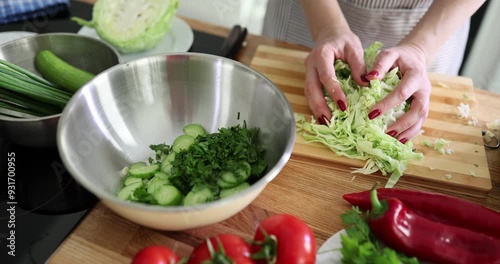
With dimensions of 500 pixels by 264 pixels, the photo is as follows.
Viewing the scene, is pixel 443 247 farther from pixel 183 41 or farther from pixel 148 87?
pixel 183 41

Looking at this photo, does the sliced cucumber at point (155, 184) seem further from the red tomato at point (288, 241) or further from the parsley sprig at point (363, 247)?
the parsley sprig at point (363, 247)

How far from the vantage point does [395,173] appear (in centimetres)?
158

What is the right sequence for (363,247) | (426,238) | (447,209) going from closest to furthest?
(363,247), (426,238), (447,209)

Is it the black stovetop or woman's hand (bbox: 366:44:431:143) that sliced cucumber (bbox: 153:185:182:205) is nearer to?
the black stovetop

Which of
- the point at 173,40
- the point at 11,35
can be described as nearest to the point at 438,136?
the point at 173,40

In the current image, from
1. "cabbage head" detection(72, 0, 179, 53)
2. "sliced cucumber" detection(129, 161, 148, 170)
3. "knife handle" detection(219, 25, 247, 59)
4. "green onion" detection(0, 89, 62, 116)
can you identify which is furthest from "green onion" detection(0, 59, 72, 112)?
"knife handle" detection(219, 25, 247, 59)

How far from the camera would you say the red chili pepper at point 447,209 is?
1.36 meters

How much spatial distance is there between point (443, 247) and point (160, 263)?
78 centimetres

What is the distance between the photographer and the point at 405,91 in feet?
5.43

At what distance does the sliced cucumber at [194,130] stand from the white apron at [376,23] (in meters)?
0.97

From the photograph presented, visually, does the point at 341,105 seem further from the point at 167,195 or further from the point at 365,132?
the point at 167,195

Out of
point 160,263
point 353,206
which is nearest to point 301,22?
point 353,206

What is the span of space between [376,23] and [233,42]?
670mm

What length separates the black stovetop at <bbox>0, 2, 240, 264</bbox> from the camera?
1301 mm
